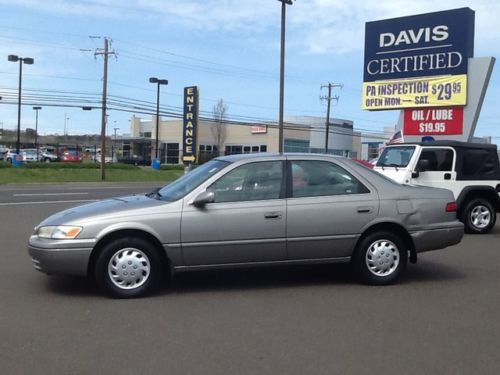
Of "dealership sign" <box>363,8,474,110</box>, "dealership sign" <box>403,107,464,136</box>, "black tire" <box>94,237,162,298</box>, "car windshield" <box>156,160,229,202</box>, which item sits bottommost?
"black tire" <box>94,237,162,298</box>

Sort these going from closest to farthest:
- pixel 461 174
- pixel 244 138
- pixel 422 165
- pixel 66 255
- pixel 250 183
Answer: pixel 66 255
pixel 250 183
pixel 422 165
pixel 461 174
pixel 244 138

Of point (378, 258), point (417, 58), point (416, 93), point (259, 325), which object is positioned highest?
point (417, 58)

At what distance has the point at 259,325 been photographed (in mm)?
5344

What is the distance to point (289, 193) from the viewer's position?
6.65 meters

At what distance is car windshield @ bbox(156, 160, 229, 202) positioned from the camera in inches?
257

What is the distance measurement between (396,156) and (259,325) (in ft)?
26.0

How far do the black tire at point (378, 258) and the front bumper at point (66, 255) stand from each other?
306cm

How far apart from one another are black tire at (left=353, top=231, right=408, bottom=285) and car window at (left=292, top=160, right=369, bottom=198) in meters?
0.60

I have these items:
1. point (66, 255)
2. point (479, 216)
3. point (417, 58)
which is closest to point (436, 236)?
point (66, 255)

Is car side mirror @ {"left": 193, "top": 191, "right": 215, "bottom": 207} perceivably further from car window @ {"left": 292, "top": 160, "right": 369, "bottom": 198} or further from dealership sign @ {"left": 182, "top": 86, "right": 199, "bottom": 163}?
dealership sign @ {"left": 182, "top": 86, "right": 199, "bottom": 163}

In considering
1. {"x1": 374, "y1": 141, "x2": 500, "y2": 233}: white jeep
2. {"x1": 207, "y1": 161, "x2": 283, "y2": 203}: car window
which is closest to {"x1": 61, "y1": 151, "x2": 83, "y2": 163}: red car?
{"x1": 374, "y1": 141, "x2": 500, "y2": 233}: white jeep

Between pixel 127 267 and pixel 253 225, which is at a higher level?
pixel 253 225

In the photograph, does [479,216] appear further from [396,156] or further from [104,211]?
[104,211]

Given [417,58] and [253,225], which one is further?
[417,58]
